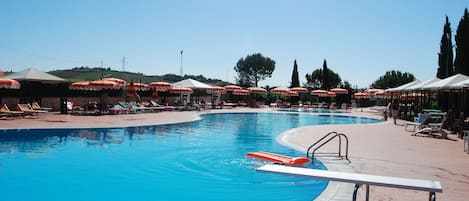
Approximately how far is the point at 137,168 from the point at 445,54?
26.9 m

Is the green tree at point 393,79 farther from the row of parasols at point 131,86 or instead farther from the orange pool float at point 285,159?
the orange pool float at point 285,159

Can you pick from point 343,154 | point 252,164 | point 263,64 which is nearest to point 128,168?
point 252,164

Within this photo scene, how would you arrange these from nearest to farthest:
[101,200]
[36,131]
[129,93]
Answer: [101,200] → [36,131] → [129,93]

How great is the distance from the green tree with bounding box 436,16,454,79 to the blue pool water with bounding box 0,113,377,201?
20.9 meters

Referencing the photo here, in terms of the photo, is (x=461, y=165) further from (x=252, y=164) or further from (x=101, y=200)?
(x=101, y=200)

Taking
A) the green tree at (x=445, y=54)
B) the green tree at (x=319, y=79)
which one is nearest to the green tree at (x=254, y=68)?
the green tree at (x=319, y=79)

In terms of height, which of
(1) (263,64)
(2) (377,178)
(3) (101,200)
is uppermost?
(1) (263,64)

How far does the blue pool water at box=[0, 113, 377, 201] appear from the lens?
616cm

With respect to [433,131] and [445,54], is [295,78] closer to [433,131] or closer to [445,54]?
[445,54]

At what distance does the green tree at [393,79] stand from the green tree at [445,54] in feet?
80.9

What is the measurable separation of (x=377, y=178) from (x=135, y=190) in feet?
13.1

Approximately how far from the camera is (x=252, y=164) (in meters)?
8.15

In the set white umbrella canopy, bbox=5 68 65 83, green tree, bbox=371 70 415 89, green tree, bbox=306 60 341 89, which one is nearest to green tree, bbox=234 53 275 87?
green tree, bbox=306 60 341 89

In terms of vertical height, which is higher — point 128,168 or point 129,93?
point 129,93
